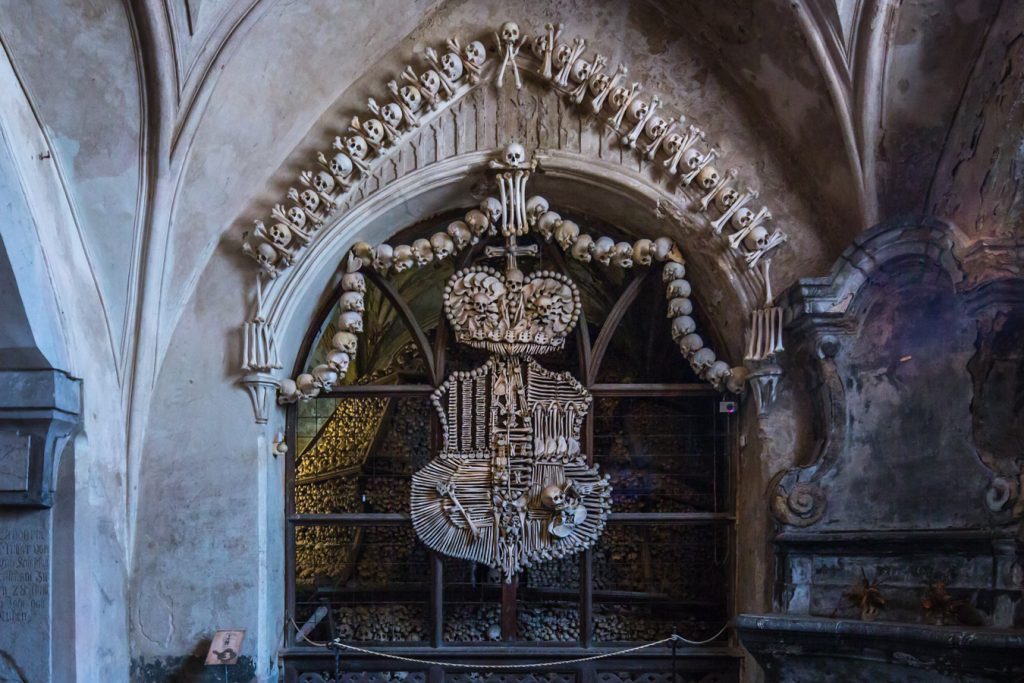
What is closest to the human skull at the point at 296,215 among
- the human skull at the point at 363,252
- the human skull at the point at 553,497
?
the human skull at the point at 363,252

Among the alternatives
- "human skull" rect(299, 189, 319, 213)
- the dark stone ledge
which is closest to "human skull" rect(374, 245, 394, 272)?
"human skull" rect(299, 189, 319, 213)

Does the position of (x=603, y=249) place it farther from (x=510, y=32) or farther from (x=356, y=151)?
(x=356, y=151)

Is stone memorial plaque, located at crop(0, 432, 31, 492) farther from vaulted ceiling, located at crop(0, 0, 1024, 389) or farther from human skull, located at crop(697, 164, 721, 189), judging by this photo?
human skull, located at crop(697, 164, 721, 189)

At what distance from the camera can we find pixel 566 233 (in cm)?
573

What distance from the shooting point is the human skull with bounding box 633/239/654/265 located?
18.8 ft

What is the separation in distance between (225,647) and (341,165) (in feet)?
8.48

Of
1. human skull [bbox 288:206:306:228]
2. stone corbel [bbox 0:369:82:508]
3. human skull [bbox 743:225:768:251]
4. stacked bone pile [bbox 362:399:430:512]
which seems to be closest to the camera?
stone corbel [bbox 0:369:82:508]

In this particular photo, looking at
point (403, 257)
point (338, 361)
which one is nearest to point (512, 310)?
point (403, 257)

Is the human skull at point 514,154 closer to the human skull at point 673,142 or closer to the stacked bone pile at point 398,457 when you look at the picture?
the human skull at point 673,142

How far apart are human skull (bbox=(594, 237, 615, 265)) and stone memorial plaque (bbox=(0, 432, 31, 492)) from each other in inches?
120

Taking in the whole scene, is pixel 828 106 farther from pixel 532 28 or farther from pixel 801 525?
pixel 801 525

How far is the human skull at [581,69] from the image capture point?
5.54 meters

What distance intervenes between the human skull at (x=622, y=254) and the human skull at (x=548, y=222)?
0.36 meters

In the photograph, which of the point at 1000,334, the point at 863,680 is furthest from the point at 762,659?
the point at 1000,334
